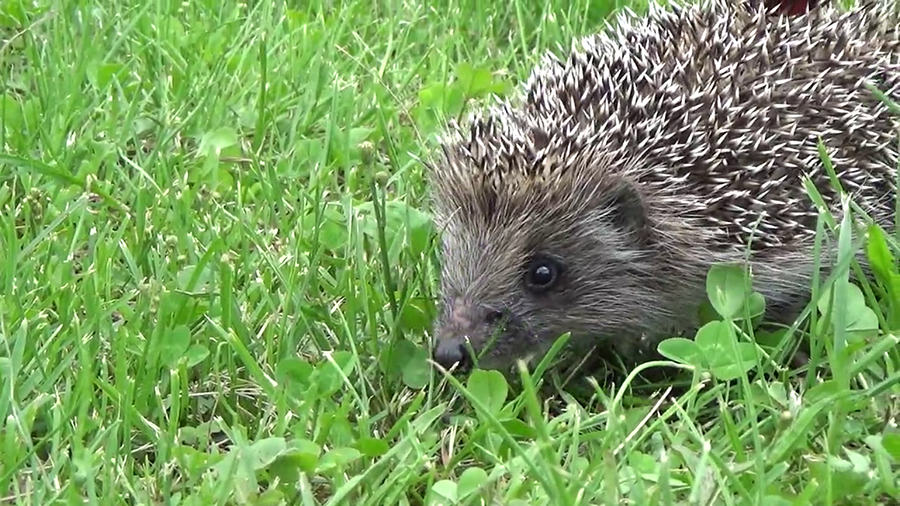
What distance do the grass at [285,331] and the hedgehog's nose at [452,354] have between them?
5cm

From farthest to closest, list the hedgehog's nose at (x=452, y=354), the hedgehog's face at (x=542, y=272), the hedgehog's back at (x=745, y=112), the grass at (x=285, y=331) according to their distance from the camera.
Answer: the hedgehog's back at (x=745, y=112) → the hedgehog's face at (x=542, y=272) → the hedgehog's nose at (x=452, y=354) → the grass at (x=285, y=331)

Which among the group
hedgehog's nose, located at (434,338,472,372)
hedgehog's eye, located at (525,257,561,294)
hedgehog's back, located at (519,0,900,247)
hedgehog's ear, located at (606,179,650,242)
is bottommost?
hedgehog's nose, located at (434,338,472,372)

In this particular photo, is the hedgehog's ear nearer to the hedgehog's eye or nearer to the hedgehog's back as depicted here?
the hedgehog's back

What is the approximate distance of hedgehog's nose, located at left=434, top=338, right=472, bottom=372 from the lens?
9.02 ft

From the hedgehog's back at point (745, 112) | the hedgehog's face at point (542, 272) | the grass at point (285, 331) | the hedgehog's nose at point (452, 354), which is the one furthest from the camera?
the hedgehog's back at point (745, 112)

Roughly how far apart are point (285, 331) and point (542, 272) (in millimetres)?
633

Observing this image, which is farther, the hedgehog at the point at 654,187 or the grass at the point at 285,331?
the hedgehog at the point at 654,187

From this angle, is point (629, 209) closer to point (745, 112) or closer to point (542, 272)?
point (542, 272)

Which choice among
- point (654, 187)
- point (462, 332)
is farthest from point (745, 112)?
point (462, 332)

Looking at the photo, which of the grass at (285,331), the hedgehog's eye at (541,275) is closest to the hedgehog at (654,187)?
the hedgehog's eye at (541,275)

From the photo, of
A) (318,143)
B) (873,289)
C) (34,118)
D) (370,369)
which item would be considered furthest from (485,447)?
(34,118)

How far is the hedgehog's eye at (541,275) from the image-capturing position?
295 centimetres

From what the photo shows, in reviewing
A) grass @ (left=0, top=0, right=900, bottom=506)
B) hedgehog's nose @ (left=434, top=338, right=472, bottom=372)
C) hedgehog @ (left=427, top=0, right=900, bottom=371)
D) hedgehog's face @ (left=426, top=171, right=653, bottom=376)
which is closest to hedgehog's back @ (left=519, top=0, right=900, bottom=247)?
hedgehog @ (left=427, top=0, right=900, bottom=371)

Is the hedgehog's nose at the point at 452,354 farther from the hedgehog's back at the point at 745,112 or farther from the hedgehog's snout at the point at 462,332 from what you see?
the hedgehog's back at the point at 745,112
